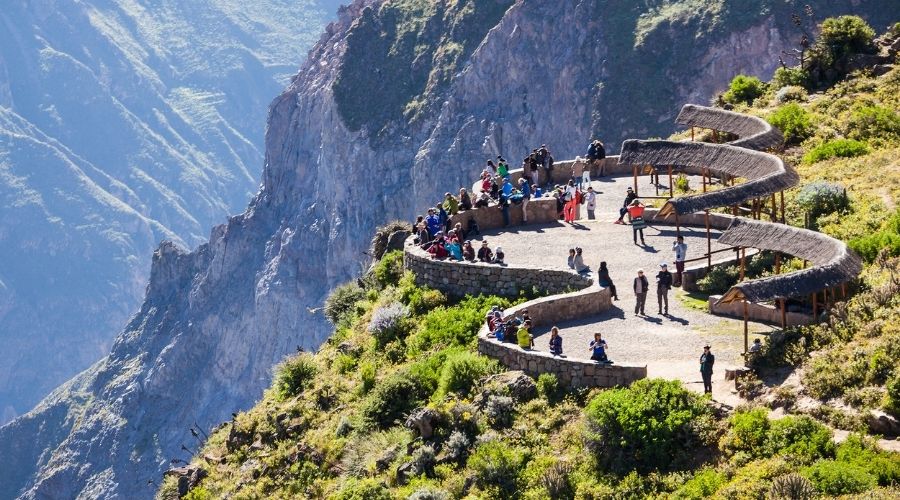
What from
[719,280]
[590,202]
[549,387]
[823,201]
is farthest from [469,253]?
[823,201]

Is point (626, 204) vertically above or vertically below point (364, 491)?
above

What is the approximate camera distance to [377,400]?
36.3m

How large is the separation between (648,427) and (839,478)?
187 inches

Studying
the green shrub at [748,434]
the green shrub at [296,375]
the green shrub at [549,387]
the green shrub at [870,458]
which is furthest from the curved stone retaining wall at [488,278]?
the green shrub at [870,458]

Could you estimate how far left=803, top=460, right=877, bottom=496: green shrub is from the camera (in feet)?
80.4

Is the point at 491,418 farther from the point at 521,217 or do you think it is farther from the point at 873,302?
the point at 521,217

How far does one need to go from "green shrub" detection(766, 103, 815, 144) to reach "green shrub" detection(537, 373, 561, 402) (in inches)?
864

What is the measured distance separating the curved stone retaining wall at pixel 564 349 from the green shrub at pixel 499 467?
95.2 inches

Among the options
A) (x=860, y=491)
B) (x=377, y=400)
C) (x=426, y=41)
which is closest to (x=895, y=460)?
(x=860, y=491)

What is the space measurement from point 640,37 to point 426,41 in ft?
131

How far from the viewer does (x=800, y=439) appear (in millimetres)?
26812

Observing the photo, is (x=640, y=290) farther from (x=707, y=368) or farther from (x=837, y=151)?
(x=837, y=151)

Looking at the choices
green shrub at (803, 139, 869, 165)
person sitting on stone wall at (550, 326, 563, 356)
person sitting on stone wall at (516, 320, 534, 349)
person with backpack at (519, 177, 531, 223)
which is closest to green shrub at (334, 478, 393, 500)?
person sitting on stone wall at (516, 320, 534, 349)

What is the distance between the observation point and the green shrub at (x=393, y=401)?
3600cm
